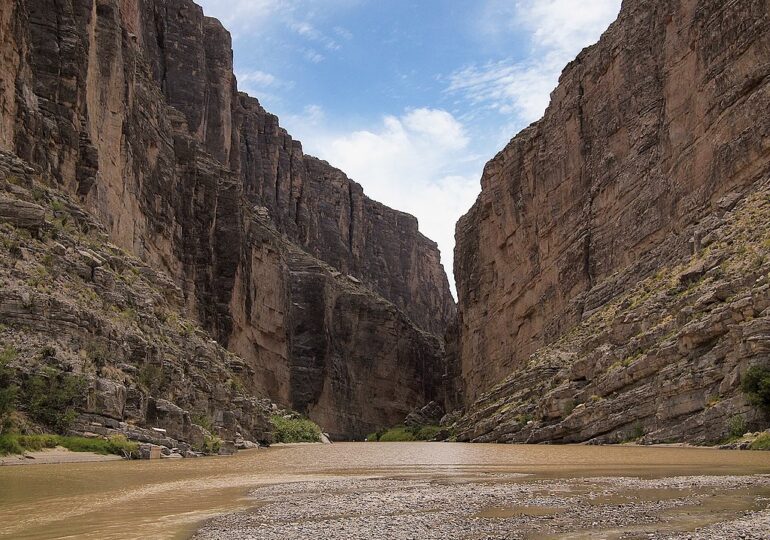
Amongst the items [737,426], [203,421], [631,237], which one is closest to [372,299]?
[631,237]

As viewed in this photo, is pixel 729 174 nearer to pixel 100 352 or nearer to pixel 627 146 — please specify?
pixel 627 146

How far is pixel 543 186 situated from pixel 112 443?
57853 mm

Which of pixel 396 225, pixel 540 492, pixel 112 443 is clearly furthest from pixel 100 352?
pixel 396 225

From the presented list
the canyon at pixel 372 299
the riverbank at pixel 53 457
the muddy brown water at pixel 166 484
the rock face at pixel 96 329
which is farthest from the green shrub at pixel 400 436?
the riverbank at pixel 53 457

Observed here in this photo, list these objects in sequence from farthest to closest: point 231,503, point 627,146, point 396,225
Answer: point 396,225, point 627,146, point 231,503

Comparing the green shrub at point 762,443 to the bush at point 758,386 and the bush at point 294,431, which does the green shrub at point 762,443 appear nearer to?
the bush at point 758,386

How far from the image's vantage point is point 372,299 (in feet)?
366

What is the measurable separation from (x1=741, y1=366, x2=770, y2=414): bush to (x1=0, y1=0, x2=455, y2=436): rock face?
33713mm

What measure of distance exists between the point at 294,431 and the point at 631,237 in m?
30.6

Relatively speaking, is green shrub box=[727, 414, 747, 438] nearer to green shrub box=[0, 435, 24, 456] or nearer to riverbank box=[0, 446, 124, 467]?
riverbank box=[0, 446, 124, 467]

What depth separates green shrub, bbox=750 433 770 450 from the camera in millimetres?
23672

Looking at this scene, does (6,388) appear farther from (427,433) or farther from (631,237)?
(427,433)

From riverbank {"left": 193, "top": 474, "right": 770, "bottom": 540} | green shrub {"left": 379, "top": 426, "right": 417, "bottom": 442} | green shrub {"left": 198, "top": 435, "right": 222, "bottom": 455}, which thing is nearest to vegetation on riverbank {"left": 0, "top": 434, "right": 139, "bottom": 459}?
green shrub {"left": 198, "top": 435, "right": 222, "bottom": 455}

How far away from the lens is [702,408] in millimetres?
30359
